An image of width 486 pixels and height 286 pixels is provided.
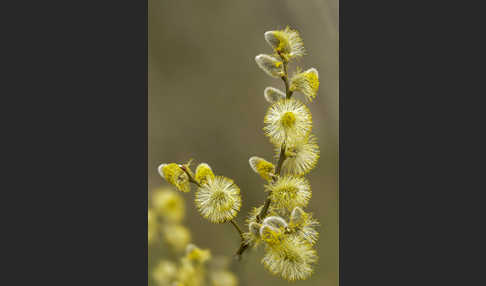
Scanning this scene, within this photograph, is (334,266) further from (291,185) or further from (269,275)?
(291,185)

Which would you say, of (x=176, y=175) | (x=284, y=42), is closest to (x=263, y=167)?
(x=176, y=175)

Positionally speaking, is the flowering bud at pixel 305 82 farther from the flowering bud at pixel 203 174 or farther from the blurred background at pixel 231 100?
the flowering bud at pixel 203 174

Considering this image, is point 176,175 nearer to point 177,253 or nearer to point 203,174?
point 203,174

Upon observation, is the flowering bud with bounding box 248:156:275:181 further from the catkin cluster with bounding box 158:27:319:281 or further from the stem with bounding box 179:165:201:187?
the stem with bounding box 179:165:201:187

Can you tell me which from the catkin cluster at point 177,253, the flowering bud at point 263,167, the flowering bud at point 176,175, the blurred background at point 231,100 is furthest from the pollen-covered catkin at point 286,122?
the catkin cluster at point 177,253

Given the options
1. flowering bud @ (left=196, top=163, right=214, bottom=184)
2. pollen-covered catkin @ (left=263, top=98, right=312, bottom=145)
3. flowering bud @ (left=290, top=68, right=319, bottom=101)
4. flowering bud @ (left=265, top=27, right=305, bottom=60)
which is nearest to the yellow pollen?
pollen-covered catkin @ (left=263, top=98, right=312, bottom=145)
